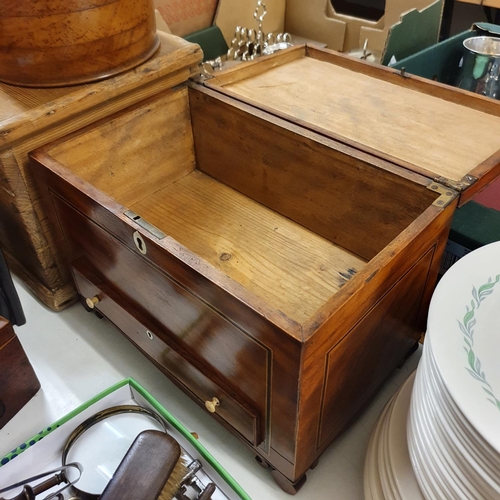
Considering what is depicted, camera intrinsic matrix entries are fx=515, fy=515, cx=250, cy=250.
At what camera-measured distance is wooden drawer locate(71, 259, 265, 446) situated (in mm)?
617

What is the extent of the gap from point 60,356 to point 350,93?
656mm

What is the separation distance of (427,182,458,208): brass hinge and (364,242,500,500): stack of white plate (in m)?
0.09

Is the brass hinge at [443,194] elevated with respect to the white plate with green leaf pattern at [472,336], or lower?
elevated

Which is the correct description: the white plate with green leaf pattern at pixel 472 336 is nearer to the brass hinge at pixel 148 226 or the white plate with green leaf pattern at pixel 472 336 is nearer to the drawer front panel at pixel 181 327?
the drawer front panel at pixel 181 327

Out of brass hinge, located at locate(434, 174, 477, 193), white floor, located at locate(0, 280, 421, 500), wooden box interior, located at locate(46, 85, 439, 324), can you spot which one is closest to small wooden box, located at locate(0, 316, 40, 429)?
white floor, located at locate(0, 280, 421, 500)

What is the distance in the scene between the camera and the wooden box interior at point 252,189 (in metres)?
0.74

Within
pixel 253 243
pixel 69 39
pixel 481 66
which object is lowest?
pixel 253 243

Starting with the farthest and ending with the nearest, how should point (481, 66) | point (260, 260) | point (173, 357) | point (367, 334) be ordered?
1. point (481, 66)
2. point (260, 260)
3. point (173, 357)
4. point (367, 334)

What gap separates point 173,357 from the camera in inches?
27.1

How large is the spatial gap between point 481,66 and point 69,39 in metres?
0.84

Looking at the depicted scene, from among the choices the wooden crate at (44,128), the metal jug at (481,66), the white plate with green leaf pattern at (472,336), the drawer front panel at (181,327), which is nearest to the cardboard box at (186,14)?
the wooden crate at (44,128)

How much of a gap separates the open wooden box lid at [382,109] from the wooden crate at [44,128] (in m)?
0.10

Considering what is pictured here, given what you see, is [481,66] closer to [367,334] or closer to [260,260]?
[260,260]

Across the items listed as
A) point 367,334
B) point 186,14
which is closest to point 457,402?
point 367,334
